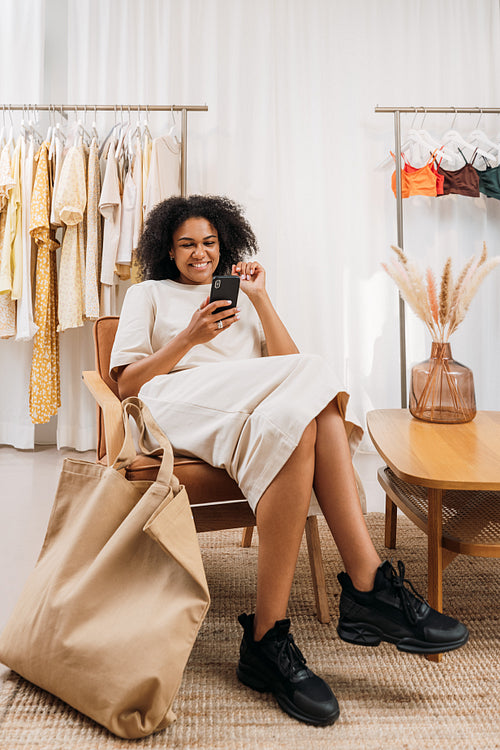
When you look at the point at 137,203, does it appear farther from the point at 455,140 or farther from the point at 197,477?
the point at 197,477

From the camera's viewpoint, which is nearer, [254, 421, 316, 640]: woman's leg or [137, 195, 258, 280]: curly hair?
[254, 421, 316, 640]: woman's leg

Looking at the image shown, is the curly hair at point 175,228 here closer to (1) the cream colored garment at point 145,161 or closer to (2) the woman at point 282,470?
(2) the woman at point 282,470

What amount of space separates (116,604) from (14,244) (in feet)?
7.95

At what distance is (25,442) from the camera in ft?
10.7

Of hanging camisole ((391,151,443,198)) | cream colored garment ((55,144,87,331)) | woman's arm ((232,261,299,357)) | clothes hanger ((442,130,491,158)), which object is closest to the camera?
woman's arm ((232,261,299,357))

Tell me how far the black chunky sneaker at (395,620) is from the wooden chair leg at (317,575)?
12.2 inches

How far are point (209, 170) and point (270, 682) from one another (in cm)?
274

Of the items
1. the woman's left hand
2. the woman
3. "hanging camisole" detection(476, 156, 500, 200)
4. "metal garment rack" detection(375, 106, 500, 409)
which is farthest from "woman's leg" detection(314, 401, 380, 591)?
"hanging camisole" detection(476, 156, 500, 200)

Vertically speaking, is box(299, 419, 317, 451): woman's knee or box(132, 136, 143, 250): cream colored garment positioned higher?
box(132, 136, 143, 250): cream colored garment

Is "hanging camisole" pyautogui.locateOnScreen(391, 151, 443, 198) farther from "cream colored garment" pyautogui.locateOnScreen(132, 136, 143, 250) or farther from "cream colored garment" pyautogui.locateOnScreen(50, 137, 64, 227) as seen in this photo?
"cream colored garment" pyautogui.locateOnScreen(50, 137, 64, 227)

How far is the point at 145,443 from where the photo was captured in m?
1.34

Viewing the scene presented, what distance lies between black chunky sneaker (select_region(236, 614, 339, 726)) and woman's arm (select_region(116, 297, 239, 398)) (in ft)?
2.18

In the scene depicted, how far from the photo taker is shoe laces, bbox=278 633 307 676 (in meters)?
1.04

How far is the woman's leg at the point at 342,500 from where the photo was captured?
1111 millimetres
